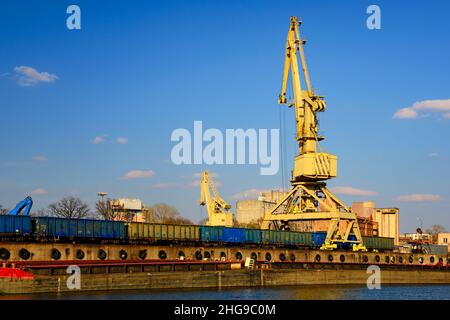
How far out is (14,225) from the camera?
66438mm

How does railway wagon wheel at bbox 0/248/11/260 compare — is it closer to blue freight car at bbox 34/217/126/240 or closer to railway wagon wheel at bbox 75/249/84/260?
blue freight car at bbox 34/217/126/240

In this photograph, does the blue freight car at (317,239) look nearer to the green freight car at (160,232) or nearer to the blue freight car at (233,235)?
the blue freight car at (233,235)

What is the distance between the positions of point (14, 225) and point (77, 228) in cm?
784

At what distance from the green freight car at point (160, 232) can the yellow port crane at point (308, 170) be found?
762 inches

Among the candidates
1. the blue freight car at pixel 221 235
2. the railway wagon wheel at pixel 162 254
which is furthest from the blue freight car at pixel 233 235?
the railway wagon wheel at pixel 162 254

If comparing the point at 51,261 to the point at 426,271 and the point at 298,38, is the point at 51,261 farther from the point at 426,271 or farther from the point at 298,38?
the point at 426,271

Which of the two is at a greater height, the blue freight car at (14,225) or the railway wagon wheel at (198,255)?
the blue freight car at (14,225)

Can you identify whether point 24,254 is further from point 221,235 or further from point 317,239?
point 317,239

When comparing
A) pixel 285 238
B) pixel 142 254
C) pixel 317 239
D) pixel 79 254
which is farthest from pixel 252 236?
pixel 79 254

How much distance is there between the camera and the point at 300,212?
9881 centimetres

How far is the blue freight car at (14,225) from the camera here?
6556 cm

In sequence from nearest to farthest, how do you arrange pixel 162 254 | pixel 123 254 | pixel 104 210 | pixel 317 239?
1. pixel 123 254
2. pixel 162 254
3. pixel 317 239
4. pixel 104 210

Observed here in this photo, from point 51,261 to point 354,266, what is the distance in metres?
47.4
